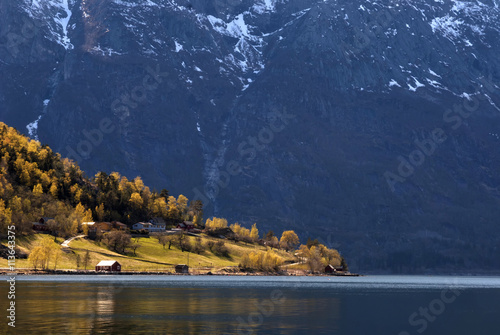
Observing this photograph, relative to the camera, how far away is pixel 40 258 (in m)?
170

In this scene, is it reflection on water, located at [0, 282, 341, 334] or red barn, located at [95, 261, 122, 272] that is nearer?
reflection on water, located at [0, 282, 341, 334]

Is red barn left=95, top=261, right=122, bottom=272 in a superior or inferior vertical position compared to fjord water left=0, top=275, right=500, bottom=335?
superior

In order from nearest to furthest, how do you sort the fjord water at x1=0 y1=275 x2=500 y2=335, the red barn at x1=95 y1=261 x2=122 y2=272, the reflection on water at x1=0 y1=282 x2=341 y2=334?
1. the reflection on water at x1=0 y1=282 x2=341 y2=334
2. the fjord water at x1=0 y1=275 x2=500 y2=335
3. the red barn at x1=95 y1=261 x2=122 y2=272

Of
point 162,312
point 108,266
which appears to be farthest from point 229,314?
point 108,266

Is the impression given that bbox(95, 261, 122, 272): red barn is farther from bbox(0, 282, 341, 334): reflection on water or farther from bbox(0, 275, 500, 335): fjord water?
bbox(0, 275, 500, 335): fjord water

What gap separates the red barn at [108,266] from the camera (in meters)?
189

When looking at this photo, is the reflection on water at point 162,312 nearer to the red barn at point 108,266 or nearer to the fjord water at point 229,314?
the fjord water at point 229,314

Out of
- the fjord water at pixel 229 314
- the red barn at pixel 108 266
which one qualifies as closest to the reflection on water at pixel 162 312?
the fjord water at pixel 229 314

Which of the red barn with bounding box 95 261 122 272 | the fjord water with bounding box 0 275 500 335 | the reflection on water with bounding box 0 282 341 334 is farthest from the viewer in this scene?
the red barn with bounding box 95 261 122 272

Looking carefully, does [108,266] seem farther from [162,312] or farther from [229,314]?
[229,314]

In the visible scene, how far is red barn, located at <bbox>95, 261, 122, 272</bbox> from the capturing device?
189 meters

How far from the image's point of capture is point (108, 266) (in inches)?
7490

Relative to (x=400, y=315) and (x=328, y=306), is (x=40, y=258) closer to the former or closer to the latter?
(x=328, y=306)

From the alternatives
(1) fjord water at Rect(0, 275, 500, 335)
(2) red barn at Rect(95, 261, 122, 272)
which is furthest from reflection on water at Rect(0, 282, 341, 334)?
(2) red barn at Rect(95, 261, 122, 272)
